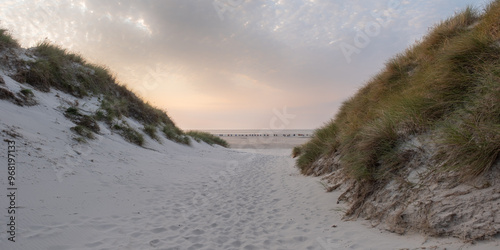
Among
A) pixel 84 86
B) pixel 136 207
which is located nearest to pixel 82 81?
pixel 84 86

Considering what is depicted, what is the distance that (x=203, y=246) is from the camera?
3160mm

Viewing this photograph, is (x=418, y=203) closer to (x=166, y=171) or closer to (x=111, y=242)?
(x=111, y=242)

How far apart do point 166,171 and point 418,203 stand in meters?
6.45

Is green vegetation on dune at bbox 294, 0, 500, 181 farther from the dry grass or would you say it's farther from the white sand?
the dry grass

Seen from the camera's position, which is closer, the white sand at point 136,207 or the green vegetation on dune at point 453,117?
the green vegetation on dune at point 453,117

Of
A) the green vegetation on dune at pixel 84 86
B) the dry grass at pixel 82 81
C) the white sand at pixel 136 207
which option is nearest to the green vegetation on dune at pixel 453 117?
the white sand at pixel 136 207

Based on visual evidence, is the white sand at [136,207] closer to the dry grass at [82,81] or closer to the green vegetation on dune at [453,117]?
the green vegetation on dune at [453,117]

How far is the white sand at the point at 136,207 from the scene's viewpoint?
9.77ft

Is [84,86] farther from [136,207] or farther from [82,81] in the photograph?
[136,207]

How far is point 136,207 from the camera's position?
4.37 metres

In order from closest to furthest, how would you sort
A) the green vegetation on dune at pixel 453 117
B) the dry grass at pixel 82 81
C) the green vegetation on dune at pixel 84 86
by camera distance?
the green vegetation on dune at pixel 453 117, the green vegetation on dune at pixel 84 86, the dry grass at pixel 82 81

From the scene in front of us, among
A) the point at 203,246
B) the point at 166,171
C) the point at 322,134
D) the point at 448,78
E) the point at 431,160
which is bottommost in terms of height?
the point at 203,246

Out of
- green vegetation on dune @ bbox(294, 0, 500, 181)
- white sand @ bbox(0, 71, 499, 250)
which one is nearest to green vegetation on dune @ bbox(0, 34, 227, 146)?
white sand @ bbox(0, 71, 499, 250)

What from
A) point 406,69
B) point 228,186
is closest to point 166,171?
point 228,186
